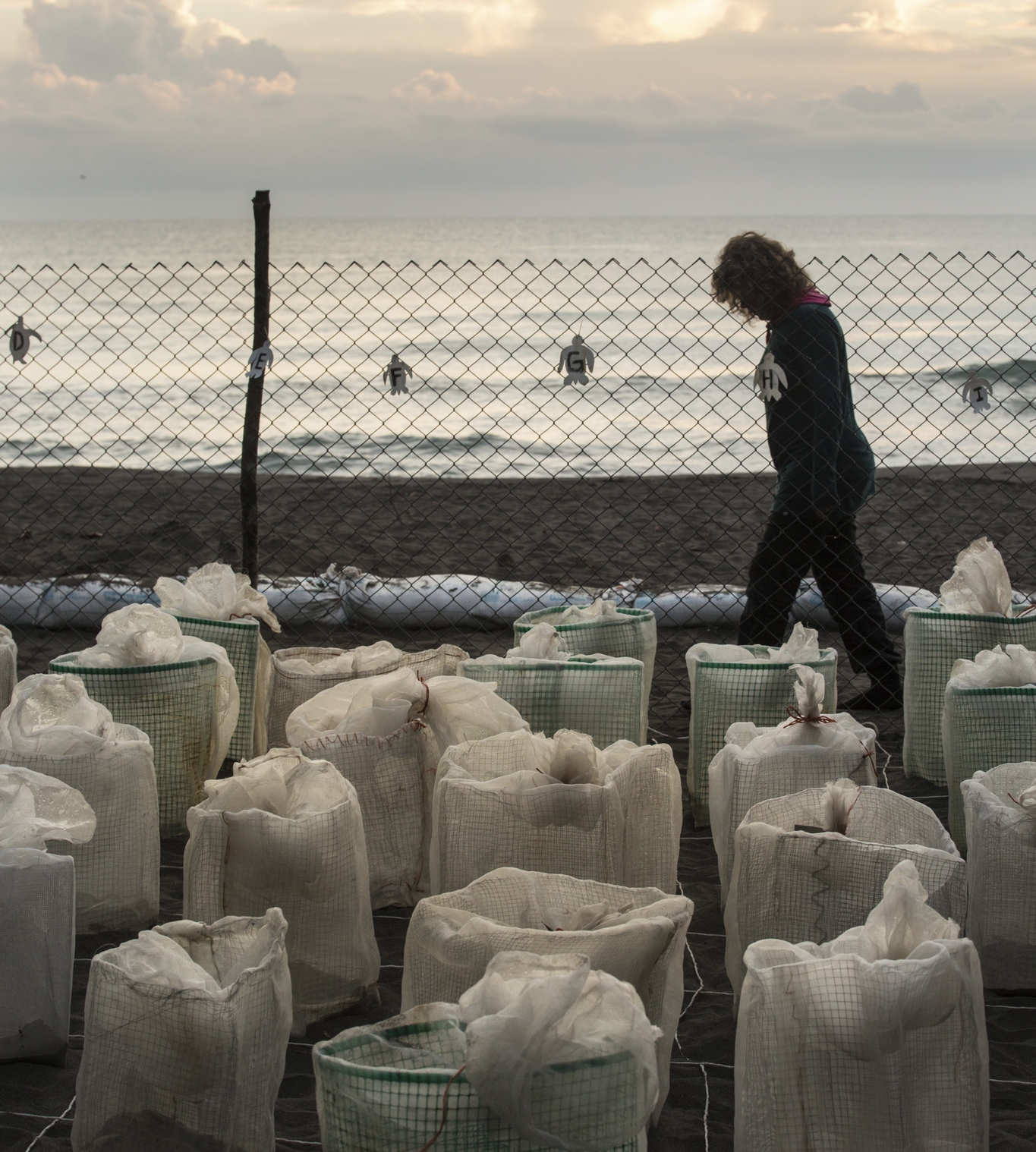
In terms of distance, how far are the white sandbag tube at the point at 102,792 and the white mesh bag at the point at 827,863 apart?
1.55 metres

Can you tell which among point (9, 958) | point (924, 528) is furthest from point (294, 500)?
point (9, 958)

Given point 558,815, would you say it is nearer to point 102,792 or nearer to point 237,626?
point 102,792

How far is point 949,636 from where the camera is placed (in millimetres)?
4336

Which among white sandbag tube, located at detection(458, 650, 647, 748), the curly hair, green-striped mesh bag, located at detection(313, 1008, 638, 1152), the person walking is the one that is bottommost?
green-striped mesh bag, located at detection(313, 1008, 638, 1152)

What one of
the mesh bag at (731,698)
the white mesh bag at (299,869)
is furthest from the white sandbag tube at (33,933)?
the mesh bag at (731,698)

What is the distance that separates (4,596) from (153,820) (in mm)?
3292

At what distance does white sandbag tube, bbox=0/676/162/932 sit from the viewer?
10.6 ft

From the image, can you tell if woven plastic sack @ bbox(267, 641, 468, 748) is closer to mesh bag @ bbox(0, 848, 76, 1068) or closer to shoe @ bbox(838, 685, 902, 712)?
mesh bag @ bbox(0, 848, 76, 1068)

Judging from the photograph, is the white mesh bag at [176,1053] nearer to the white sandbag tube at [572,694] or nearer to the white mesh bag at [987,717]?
the white sandbag tube at [572,694]

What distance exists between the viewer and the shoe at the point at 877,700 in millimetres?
5164

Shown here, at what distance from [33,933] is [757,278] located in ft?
11.7

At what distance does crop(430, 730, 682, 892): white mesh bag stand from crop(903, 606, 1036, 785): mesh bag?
5.27 ft

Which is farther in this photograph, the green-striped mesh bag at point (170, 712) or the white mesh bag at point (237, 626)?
the white mesh bag at point (237, 626)

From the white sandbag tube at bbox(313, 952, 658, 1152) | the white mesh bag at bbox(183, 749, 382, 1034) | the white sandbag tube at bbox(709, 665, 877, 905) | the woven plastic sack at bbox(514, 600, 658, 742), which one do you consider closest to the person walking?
the woven plastic sack at bbox(514, 600, 658, 742)
